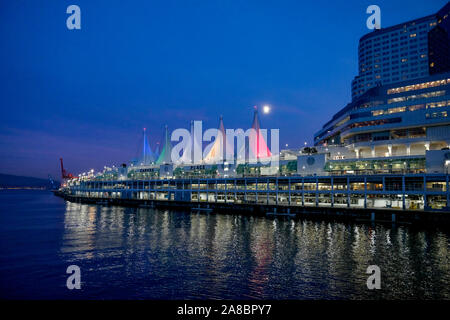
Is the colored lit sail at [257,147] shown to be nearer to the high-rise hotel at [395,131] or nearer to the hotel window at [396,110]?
the high-rise hotel at [395,131]

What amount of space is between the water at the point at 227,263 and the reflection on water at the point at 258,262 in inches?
3.1

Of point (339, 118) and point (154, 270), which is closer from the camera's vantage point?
point (154, 270)

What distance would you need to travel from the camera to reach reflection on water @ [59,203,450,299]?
75.6 feet

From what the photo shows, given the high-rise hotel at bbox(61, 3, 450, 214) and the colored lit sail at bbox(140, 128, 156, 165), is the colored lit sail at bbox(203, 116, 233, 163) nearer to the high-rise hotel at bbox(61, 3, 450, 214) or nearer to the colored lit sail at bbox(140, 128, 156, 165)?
the high-rise hotel at bbox(61, 3, 450, 214)

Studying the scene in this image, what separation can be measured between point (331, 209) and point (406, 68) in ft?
382

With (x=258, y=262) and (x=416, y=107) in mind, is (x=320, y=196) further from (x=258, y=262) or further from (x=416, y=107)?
(x=258, y=262)

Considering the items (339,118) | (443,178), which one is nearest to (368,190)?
(443,178)

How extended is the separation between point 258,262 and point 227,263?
3089 mm

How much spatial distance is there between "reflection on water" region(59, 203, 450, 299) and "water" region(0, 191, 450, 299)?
3.1 inches

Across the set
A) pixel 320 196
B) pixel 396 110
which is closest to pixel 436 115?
pixel 396 110

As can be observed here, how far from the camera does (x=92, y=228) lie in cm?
5406

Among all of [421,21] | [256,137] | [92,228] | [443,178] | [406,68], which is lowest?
[92,228]

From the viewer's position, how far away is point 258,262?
1211 inches
